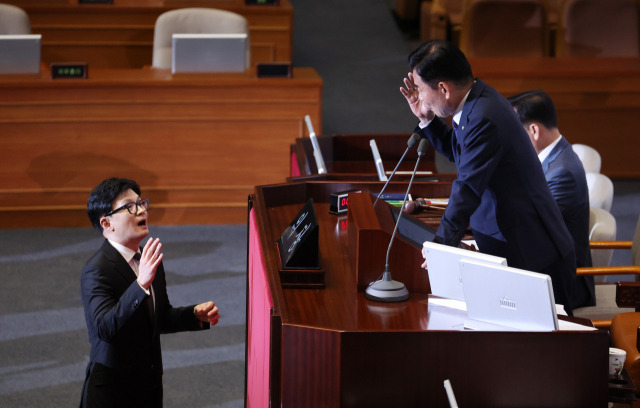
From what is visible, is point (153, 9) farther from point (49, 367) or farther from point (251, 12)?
point (49, 367)

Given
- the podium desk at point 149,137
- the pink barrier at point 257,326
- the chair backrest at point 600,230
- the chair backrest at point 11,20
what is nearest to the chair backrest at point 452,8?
the podium desk at point 149,137

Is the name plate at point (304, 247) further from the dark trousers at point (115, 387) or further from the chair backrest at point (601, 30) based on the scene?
the chair backrest at point (601, 30)

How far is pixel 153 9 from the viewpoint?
276 inches

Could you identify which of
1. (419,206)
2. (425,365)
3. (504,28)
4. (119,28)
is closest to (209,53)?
(119,28)

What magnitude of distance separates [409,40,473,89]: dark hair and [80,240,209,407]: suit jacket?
103 cm

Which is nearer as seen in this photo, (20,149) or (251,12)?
(20,149)

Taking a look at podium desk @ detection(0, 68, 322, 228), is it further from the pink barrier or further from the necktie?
the necktie

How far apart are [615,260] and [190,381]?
2.65 meters

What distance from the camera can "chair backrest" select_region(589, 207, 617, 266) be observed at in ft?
11.7

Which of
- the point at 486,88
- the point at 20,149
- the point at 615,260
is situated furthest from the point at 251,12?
the point at 486,88

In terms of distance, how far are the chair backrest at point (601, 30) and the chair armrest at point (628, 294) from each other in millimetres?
4918

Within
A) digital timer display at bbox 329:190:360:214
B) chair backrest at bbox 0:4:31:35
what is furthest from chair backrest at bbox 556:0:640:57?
digital timer display at bbox 329:190:360:214

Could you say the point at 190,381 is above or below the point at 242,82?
below

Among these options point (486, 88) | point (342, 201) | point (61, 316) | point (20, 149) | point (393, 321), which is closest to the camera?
point (393, 321)
